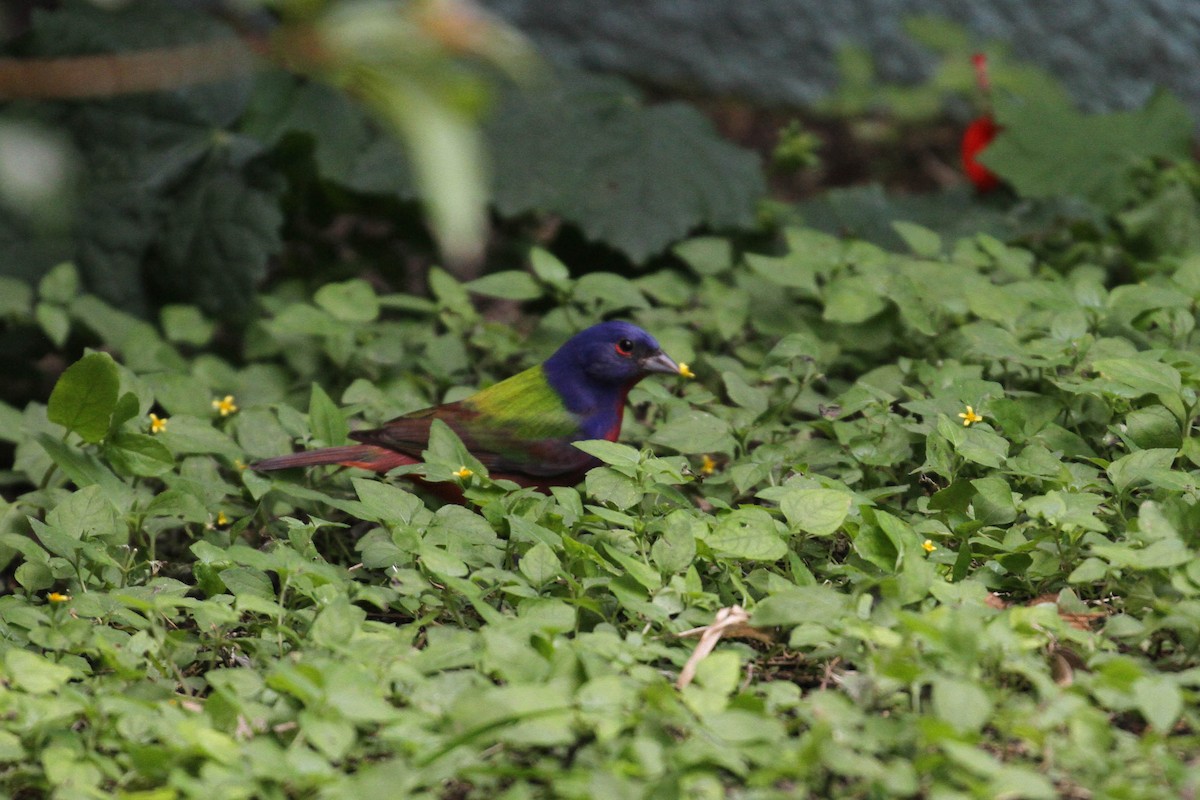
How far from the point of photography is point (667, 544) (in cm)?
256

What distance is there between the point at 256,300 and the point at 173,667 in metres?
2.13

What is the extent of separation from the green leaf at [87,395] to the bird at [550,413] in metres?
0.58

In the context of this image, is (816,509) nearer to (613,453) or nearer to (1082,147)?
(613,453)

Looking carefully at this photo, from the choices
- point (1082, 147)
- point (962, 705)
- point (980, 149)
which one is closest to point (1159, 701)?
point (962, 705)

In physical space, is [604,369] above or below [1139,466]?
below

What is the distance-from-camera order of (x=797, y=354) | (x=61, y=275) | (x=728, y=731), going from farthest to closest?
(x=61, y=275), (x=797, y=354), (x=728, y=731)

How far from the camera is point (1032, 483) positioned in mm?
2906

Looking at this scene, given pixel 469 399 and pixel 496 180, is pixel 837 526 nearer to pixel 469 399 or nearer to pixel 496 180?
pixel 469 399

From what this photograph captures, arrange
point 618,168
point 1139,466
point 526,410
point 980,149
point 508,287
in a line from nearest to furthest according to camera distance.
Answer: point 1139,466
point 526,410
point 508,287
point 618,168
point 980,149

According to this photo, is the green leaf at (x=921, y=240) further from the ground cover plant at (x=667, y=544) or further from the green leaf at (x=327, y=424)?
the green leaf at (x=327, y=424)

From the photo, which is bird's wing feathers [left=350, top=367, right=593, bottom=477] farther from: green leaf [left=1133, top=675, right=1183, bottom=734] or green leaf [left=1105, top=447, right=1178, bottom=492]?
green leaf [left=1133, top=675, right=1183, bottom=734]

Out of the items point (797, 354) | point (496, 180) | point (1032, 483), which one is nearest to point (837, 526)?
point (1032, 483)

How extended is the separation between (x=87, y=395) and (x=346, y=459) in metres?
0.61

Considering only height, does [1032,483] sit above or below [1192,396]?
below
